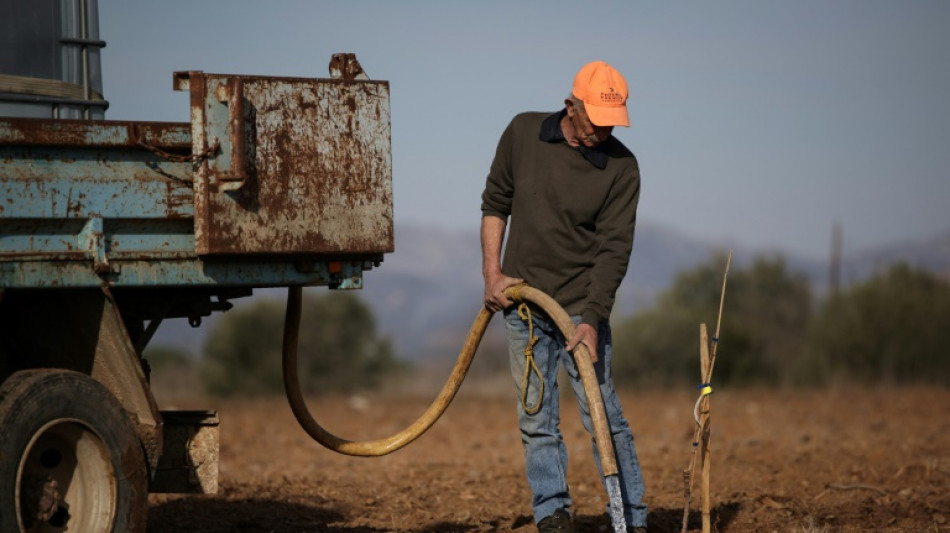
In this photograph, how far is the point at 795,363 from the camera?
31.3m

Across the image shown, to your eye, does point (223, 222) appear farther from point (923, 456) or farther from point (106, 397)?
point (923, 456)

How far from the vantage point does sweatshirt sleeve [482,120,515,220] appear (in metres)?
6.36

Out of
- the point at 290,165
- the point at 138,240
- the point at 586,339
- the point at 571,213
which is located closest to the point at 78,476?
the point at 138,240

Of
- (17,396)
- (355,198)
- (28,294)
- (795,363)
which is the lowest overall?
(795,363)

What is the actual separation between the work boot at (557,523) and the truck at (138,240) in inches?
60.5

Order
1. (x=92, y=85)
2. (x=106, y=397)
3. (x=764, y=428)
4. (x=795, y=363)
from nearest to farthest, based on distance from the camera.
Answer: (x=106, y=397), (x=92, y=85), (x=764, y=428), (x=795, y=363)

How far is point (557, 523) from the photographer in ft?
20.0

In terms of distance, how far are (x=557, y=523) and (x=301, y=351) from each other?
27.3m

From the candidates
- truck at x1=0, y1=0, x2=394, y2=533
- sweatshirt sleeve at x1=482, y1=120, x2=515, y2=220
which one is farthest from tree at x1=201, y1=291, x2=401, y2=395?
truck at x1=0, y1=0, x2=394, y2=533

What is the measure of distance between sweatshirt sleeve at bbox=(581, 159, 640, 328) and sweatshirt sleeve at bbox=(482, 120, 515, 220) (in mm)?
520

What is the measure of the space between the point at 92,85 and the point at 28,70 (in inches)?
15.2

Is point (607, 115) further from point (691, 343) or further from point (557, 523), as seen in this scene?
point (691, 343)

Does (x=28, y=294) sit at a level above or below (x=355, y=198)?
below

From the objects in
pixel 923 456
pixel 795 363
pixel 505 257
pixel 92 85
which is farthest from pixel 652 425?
pixel 795 363
